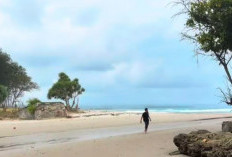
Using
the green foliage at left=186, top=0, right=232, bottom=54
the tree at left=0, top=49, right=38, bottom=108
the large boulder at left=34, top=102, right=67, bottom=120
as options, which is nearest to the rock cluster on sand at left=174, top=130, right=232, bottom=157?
the green foliage at left=186, top=0, right=232, bottom=54

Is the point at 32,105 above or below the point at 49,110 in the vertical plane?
above

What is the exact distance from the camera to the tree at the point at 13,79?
78438mm

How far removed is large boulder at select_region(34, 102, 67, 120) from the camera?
50.3 meters

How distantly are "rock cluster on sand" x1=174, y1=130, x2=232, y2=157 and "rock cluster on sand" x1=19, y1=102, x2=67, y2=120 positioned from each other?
36.7m

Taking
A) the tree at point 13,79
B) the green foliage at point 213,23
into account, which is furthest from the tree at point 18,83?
the green foliage at point 213,23

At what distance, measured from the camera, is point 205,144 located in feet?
44.3

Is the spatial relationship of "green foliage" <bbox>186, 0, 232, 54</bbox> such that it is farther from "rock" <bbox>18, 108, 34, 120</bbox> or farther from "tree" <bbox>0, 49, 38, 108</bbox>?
"tree" <bbox>0, 49, 38, 108</bbox>

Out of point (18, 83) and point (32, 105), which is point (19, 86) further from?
point (32, 105)

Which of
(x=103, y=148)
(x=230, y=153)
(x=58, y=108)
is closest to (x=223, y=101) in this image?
(x=103, y=148)

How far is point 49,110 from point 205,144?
127 ft

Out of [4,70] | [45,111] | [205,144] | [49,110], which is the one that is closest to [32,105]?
[45,111]

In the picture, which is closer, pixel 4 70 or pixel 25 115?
pixel 25 115

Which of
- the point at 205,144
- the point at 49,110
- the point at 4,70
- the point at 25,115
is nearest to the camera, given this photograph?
the point at 205,144

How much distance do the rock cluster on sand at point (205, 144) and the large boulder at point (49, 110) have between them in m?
36.6
